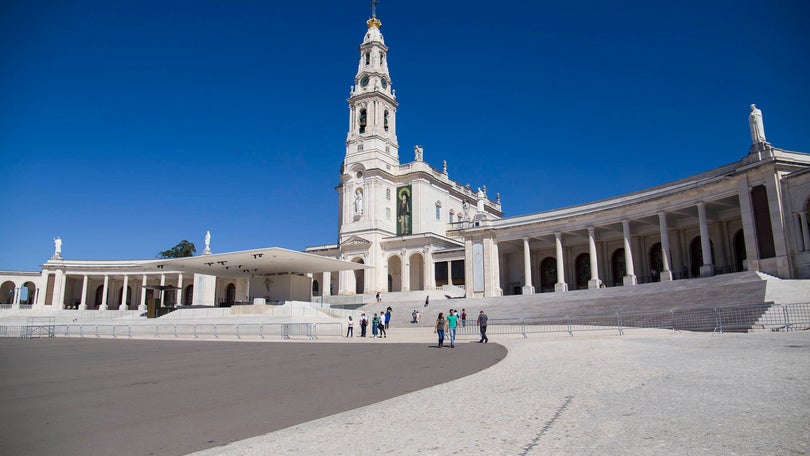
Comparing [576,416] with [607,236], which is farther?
[607,236]

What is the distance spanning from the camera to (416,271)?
60.6 metres

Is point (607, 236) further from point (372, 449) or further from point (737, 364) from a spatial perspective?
point (372, 449)

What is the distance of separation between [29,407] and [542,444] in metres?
7.70

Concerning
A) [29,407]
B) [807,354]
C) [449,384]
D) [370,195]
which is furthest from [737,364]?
[370,195]

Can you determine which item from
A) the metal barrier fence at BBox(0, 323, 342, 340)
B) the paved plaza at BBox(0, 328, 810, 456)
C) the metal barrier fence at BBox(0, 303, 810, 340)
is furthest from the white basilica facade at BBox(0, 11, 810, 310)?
the paved plaza at BBox(0, 328, 810, 456)

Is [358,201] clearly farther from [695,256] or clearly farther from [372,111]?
[695,256]

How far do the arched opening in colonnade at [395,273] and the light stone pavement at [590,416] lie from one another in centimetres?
5090

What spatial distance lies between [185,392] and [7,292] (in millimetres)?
88726

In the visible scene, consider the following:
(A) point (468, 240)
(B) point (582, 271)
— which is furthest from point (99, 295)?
(B) point (582, 271)

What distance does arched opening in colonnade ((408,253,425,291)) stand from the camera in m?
60.2

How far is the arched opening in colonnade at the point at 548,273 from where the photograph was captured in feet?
165

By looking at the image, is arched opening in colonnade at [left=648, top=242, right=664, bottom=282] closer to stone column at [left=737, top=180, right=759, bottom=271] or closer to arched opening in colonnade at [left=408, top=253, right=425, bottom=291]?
stone column at [left=737, top=180, right=759, bottom=271]

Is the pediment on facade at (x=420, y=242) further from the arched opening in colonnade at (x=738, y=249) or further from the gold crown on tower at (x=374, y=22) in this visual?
the arched opening in colonnade at (x=738, y=249)

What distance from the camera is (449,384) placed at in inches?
372
